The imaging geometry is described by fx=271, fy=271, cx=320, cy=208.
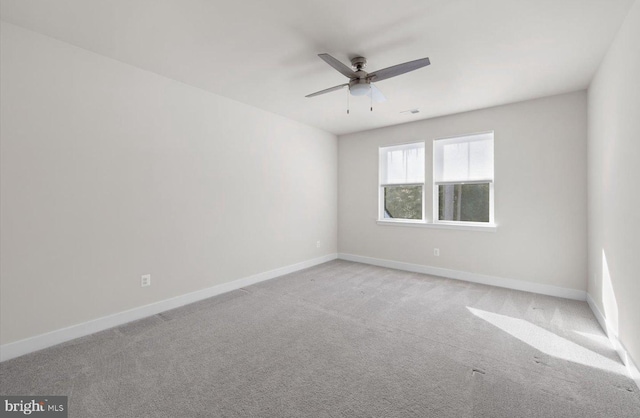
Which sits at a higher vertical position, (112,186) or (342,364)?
(112,186)

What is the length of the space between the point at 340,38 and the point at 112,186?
269cm

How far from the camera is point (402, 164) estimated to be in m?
5.23

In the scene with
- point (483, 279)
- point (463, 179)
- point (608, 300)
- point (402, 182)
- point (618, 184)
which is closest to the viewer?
point (618, 184)

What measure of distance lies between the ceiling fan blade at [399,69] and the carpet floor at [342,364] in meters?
2.47

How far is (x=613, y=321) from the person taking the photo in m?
2.48

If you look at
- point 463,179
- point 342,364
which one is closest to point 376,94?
point 463,179

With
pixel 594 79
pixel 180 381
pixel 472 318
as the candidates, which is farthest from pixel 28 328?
pixel 594 79

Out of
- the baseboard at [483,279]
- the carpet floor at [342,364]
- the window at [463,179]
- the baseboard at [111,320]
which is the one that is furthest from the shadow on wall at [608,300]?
the baseboard at [111,320]

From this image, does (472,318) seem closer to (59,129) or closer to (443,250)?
(443,250)
